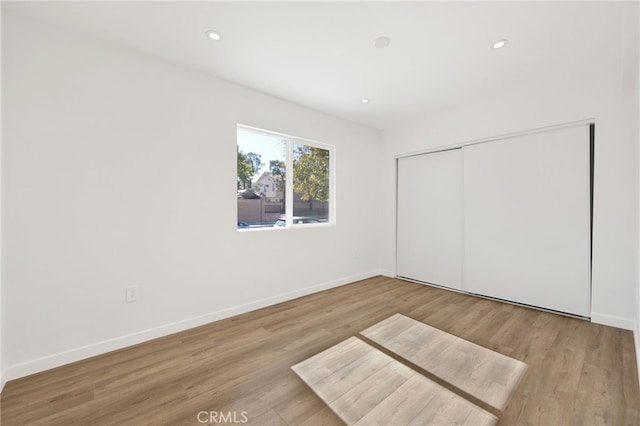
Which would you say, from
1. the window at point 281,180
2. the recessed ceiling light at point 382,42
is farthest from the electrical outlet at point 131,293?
the recessed ceiling light at point 382,42

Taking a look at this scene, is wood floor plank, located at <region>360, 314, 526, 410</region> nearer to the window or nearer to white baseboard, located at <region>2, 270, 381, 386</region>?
white baseboard, located at <region>2, 270, 381, 386</region>

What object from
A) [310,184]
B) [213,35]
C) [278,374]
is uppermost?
[213,35]

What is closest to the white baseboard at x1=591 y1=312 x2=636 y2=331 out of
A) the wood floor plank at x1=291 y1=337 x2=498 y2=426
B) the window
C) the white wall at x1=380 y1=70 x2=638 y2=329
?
the white wall at x1=380 y1=70 x2=638 y2=329

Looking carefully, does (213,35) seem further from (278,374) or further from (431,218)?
(431,218)

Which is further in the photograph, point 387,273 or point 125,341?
point 387,273

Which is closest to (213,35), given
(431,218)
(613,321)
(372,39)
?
(372,39)

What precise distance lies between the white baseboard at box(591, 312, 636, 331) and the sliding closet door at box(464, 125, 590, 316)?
86 mm

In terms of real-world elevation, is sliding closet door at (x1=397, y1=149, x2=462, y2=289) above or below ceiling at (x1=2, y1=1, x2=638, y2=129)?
below

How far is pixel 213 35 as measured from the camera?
216cm

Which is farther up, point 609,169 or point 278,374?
point 609,169

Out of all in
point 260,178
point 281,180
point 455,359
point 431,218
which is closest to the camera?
point 455,359

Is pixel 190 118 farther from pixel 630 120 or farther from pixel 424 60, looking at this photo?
pixel 630 120

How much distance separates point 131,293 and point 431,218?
393cm

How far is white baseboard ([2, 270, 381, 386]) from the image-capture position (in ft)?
6.21
